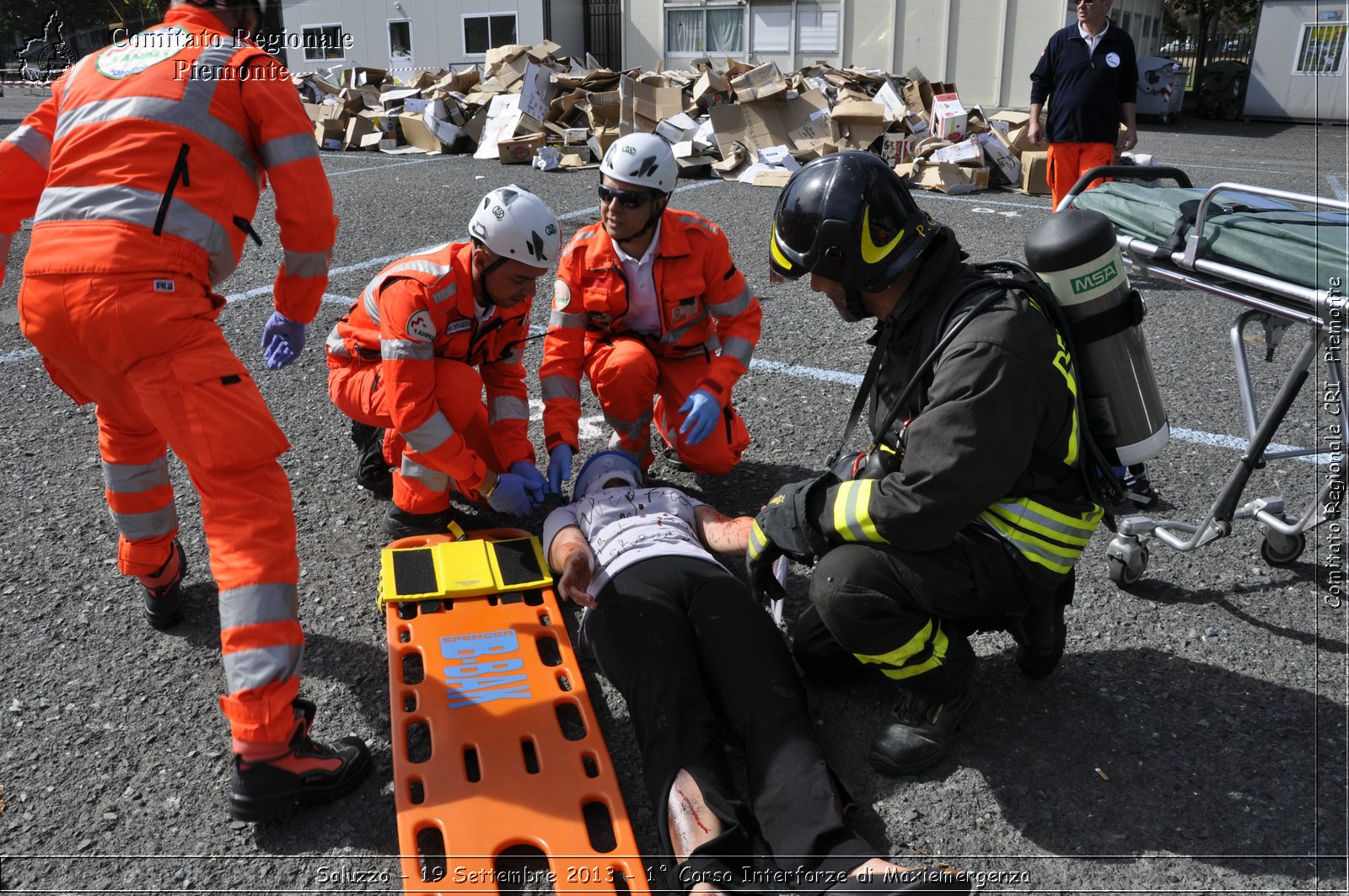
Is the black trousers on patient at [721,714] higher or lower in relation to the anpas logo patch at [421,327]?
lower

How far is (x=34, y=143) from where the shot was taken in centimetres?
266

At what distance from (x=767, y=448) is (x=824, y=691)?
180 centimetres

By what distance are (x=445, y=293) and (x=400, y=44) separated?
23083 millimetres

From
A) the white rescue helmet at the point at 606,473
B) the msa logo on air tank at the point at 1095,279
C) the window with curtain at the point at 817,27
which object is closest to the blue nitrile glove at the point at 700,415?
the white rescue helmet at the point at 606,473

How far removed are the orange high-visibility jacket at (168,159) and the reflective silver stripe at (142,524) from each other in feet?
2.89

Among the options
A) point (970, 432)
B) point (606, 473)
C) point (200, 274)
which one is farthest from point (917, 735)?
point (200, 274)

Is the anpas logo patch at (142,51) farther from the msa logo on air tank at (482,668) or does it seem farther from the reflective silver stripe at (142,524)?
A: the msa logo on air tank at (482,668)

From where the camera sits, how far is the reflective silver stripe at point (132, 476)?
2936 mm

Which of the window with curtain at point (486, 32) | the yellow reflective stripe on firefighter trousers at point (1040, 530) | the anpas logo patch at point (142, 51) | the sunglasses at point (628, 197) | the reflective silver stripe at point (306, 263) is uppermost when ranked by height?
the window with curtain at point (486, 32)

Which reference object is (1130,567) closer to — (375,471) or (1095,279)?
(1095,279)

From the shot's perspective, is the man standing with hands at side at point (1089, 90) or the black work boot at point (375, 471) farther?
the man standing with hands at side at point (1089, 90)

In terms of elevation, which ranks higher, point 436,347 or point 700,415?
point 436,347

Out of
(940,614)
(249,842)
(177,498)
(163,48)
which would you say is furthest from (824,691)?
(177,498)

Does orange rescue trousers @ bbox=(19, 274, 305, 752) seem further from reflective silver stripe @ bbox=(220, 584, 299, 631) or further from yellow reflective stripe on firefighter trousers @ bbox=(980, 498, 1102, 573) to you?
yellow reflective stripe on firefighter trousers @ bbox=(980, 498, 1102, 573)
